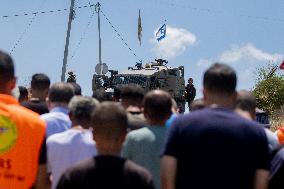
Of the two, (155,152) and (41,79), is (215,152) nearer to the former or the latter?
(155,152)

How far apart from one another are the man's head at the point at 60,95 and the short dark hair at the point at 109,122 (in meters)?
1.94

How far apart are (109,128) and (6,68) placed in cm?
97

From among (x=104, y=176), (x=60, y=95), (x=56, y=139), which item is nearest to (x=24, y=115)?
(x=56, y=139)

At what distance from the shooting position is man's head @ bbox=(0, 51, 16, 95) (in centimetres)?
395

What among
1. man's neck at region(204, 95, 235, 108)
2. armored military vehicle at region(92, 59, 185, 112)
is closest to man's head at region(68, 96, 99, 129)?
man's neck at region(204, 95, 235, 108)

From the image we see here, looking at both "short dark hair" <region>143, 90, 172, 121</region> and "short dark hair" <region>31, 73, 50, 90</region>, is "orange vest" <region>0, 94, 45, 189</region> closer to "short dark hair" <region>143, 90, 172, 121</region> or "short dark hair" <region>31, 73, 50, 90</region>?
"short dark hair" <region>143, 90, 172, 121</region>

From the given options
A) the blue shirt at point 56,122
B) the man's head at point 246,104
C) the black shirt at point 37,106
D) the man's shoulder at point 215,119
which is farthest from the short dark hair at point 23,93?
the man's shoulder at point 215,119

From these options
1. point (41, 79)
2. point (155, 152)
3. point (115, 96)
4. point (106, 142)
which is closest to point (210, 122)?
point (106, 142)

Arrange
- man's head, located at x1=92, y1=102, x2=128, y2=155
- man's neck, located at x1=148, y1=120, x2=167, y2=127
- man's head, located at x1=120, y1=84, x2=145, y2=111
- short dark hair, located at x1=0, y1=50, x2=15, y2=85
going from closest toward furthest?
man's head, located at x1=92, y1=102, x2=128, y2=155, short dark hair, located at x1=0, y1=50, x2=15, y2=85, man's neck, located at x1=148, y1=120, x2=167, y2=127, man's head, located at x1=120, y1=84, x2=145, y2=111

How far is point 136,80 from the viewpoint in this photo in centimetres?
2355

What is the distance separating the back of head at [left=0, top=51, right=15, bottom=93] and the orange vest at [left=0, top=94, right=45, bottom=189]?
0.13m

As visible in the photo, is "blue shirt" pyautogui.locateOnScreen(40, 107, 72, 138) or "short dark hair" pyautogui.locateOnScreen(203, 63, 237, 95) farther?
"blue shirt" pyautogui.locateOnScreen(40, 107, 72, 138)

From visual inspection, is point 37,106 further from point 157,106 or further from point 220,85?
point 220,85

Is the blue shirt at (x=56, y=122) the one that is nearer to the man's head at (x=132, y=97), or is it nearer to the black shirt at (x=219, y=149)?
the man's head at (x=132, y=97)
